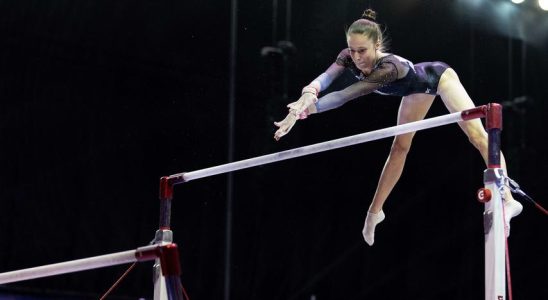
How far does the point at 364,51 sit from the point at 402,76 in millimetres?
235

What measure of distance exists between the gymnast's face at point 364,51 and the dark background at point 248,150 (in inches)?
68.3

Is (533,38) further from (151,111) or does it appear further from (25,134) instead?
(25,134)

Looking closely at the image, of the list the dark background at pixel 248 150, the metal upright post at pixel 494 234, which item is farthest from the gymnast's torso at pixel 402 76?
the dark background at pixel 248 150

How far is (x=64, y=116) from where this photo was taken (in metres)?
5.86

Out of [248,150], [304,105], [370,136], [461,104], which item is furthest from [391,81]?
[248,150]

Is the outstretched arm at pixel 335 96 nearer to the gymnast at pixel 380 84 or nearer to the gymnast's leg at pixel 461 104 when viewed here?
the gymnast at pixel 380 84

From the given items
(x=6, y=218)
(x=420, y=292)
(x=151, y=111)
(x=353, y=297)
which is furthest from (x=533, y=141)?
(x=6, y=218)

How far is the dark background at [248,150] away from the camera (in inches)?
229

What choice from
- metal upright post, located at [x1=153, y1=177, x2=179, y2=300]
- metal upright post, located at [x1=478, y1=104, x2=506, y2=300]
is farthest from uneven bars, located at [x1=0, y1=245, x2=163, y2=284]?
metal upright post, located at [x1=478, y1=104, x2=506, y2=300]

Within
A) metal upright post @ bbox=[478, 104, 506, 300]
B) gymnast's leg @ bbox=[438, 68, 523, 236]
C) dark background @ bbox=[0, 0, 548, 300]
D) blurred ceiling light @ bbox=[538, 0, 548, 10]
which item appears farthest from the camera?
blurred ceiling light @ bbox=[538, 0, 548, 10]

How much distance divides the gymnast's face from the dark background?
5.70 ft

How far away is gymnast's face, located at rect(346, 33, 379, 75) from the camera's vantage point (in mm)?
4086

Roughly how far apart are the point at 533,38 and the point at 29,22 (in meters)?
4.47

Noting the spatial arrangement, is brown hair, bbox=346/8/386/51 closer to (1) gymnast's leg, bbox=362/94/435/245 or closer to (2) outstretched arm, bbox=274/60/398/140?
(2) outstretched arm, bbox=274/60/398/140
